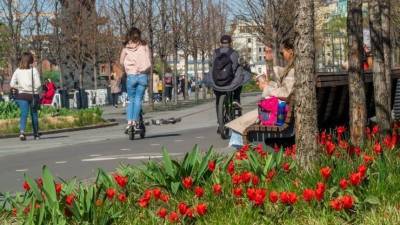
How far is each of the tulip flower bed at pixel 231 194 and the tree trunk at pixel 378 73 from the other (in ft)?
6.22

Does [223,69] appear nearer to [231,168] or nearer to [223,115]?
[223,115]

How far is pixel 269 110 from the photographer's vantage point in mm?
9438

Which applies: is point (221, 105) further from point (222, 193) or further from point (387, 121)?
point (222, 193)

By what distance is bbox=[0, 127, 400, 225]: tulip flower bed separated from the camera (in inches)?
203

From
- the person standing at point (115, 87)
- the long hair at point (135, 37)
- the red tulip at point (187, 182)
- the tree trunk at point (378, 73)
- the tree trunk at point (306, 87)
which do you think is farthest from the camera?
the person standing at point (115, 87)

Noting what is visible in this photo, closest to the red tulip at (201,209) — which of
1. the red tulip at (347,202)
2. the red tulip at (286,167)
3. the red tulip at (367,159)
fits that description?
the red tulip at (347,202)

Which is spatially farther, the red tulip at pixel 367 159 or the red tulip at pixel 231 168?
the red tulip at pixel 231 168

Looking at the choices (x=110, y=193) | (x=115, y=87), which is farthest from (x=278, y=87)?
(x=115, y=87)

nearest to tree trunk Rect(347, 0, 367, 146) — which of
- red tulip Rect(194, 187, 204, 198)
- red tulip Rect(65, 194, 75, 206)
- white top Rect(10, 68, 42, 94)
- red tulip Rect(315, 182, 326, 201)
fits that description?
red tulip Rect(194, 187, 204, 198)

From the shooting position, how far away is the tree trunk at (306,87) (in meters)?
6.55

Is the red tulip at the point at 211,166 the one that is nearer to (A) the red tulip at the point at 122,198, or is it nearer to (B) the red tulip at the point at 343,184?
(A) the red tulip at the point at 122,198

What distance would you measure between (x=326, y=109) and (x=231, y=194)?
4.62m

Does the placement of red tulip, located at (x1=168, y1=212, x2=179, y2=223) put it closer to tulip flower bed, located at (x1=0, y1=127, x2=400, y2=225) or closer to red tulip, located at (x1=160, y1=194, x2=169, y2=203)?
tulip flower bed, located at (x1=0, y1=127, x2=400, y2=225)

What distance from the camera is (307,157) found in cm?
655
